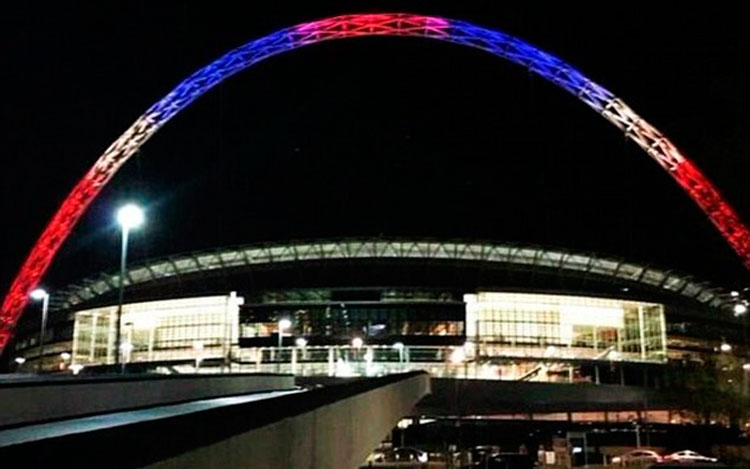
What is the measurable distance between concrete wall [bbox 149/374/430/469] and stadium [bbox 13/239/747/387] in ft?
232

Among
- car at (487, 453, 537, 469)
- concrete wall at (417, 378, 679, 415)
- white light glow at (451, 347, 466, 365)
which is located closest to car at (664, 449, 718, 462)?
car at (487, 453, 537, 469)

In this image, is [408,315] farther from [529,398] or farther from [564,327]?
[529,398]

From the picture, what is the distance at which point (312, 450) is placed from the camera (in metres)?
11.4

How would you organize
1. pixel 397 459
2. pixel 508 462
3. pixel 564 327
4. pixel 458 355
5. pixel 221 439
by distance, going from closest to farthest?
pixel 221 439 < pixel 508 462 < pixel 397 459 < pixel 458 355 < pixel 564 327

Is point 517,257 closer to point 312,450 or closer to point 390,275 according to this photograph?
point 390,275

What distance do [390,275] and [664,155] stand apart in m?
43.2

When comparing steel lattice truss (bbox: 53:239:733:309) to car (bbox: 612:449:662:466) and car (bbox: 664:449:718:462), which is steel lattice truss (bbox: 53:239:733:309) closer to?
car (bbox: 612:449:662:466)

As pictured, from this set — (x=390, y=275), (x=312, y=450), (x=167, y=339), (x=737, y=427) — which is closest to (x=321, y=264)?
(x=390, y=275)

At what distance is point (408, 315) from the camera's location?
3991 inches

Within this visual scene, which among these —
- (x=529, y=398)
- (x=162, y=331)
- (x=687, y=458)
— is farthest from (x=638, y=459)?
(x=162, y=331)

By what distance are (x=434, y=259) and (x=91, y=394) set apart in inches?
3616

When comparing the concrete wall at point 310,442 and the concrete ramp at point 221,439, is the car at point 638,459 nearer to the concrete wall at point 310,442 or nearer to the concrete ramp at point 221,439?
the concrete wall at point 310,442

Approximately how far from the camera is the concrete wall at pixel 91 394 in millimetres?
14609

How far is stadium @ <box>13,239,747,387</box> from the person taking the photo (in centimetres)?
9769
